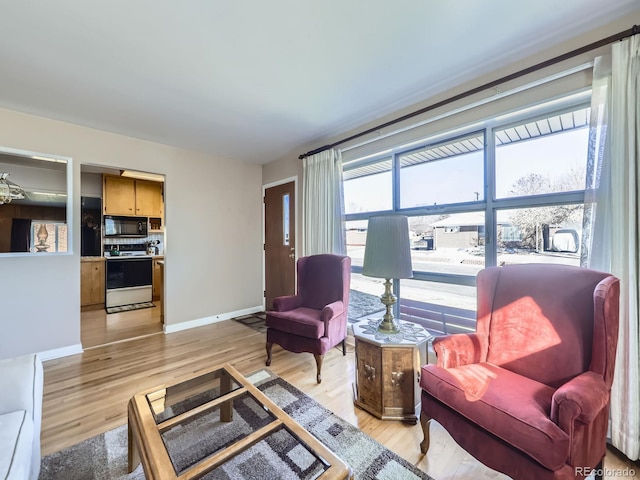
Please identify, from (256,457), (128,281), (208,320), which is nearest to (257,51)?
(256,457)

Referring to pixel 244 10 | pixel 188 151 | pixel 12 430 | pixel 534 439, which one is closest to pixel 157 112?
pixel 188 151

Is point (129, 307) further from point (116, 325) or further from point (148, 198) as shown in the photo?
point (148, 198)

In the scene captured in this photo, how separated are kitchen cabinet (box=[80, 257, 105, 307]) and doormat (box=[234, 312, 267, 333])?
2655mm

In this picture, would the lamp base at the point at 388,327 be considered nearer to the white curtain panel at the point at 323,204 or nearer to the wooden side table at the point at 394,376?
the wooden side table at the point at 394,376

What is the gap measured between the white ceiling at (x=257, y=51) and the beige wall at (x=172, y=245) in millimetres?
330

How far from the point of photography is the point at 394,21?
63.3 inches

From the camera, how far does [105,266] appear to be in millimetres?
4691

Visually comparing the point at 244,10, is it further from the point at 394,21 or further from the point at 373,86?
the point at 373,86

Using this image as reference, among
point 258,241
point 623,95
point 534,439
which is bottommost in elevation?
point 534,439

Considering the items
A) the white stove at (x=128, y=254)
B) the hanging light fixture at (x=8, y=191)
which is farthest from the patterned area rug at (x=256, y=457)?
the white stove at (x=128, y=254)

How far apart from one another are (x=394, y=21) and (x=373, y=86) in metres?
0.68

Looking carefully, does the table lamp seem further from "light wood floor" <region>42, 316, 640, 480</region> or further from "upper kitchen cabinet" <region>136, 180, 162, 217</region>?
"upper kitchen cabinet" <region>136, 180, 162, 217</region>

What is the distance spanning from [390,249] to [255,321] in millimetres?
2787

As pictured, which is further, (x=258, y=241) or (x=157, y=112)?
(x=258, y=241)
